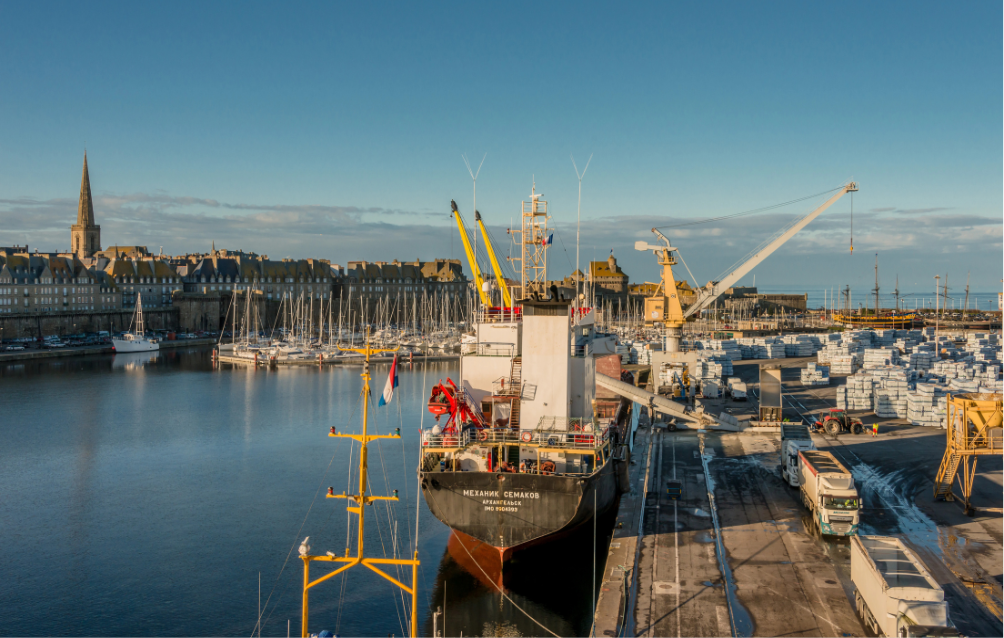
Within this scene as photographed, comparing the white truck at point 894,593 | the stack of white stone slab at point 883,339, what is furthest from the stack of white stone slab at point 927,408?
the stack of white stone slab at point 883,339

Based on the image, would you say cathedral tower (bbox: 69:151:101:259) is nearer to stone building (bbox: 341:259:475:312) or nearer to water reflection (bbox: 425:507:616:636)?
stone building (bbox: 341:259:475:312)

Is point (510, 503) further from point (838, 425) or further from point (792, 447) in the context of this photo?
point (838, 425)

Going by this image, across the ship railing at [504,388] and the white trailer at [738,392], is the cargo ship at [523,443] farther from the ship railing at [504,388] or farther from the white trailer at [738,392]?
the white trailer at [738,392]

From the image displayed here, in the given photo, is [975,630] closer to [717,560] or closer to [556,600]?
[717,560]

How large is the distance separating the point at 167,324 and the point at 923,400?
104m

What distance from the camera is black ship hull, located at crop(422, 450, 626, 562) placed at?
18.7 m

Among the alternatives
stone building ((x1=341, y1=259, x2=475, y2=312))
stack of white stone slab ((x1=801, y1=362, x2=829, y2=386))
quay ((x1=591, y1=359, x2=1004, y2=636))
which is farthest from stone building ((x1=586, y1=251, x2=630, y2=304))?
quay ((x1=591, y1=359, x2=1004, y2=636))

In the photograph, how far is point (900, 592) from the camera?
12.8m

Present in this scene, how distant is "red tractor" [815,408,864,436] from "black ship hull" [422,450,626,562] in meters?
19.7

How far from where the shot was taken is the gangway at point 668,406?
3522 centimetres

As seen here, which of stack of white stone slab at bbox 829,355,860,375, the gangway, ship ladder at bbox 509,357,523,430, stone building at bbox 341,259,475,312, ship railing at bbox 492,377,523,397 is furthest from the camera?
stone building at bbox 341,259,475,312

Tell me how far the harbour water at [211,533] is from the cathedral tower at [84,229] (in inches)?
4104

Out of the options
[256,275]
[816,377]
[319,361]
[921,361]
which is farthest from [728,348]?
[256,275]

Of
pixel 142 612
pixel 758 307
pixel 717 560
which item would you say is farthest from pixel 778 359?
pixel 758 307
